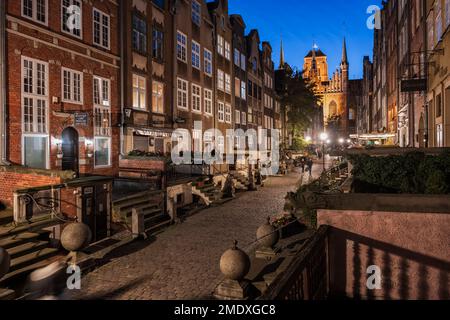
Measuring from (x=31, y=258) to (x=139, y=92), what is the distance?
1410 centimetres

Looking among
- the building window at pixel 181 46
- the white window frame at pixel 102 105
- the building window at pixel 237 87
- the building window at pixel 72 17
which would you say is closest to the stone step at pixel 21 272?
the white window frame at pixel 102 105

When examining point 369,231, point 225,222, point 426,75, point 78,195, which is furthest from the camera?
point 426,75

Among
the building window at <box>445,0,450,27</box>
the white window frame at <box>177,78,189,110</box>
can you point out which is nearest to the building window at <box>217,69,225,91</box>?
the white window frame at <box>177,78,189,110</box>

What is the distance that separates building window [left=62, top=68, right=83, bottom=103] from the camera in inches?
656

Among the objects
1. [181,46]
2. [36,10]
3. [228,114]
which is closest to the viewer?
[36,10]

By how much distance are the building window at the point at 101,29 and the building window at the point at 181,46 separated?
7.70 metres

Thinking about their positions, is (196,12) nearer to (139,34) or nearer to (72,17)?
(139,34)

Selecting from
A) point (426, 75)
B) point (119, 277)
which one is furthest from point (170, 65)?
point (119, 277)

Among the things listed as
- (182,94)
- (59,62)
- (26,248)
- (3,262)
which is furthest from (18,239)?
(182,94)

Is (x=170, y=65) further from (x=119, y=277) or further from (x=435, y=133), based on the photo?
(x=119, y=277)

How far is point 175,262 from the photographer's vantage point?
35.7ft

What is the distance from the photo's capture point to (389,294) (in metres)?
6.41

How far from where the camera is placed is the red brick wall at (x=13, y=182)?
12578 mm

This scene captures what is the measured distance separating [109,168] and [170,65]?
9.59 m
